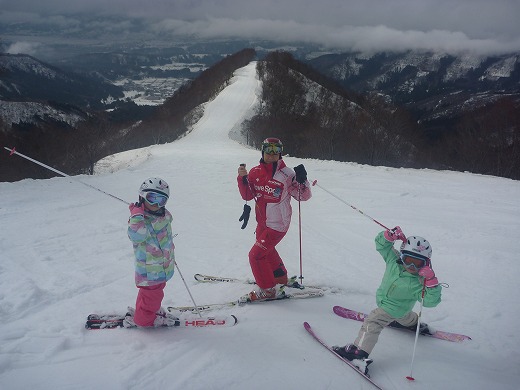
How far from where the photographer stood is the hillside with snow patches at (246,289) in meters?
3.99

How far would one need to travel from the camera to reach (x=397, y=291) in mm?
4328

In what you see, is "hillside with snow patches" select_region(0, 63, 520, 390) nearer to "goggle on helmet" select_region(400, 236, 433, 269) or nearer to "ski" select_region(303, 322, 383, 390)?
"ski" select_region(303, 322, 383, 390)

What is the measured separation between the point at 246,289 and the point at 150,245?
2.28 meters

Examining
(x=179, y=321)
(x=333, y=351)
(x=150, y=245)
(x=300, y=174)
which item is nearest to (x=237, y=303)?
(x=179, y=321)

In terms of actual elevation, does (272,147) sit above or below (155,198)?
above

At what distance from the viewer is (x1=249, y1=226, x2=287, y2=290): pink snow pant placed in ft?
18.2

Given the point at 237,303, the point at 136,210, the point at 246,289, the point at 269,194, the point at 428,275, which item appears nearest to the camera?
the point at 428,275

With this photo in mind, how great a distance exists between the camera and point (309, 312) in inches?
215

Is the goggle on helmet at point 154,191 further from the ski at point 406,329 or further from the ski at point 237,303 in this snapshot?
the ski at point 406,329

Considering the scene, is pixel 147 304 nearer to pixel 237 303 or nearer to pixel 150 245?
pixel 150 245

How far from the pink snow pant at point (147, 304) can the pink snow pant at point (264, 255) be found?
1.53 meters

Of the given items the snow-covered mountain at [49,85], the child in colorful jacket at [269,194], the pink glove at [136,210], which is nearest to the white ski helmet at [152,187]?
the pink glove at [136,210]

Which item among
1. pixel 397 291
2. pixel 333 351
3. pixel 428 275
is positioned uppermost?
pixel 428 275

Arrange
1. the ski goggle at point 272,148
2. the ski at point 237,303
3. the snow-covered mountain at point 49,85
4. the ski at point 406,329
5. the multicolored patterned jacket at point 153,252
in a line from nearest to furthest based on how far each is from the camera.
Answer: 1. the multicolored patterned jacket at point 153,252
2. the ski at point 406,329
3. the ski at point 237,303
4. the ski goggle at point 272,148
5. the snow-covered mountain at point 49,85
